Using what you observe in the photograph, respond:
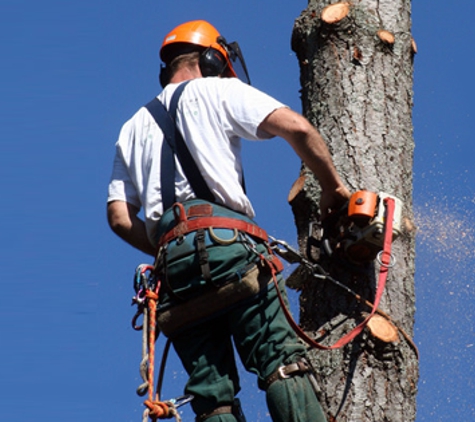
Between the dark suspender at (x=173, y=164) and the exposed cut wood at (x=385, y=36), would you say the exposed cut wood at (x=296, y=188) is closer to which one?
the dark suspender at (x=173, y=164)

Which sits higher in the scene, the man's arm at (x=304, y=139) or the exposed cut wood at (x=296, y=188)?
the exposed cut wood at (x=296, y=188)

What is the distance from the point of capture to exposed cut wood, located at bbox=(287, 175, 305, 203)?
5.04m

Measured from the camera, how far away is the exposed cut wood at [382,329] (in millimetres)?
4574

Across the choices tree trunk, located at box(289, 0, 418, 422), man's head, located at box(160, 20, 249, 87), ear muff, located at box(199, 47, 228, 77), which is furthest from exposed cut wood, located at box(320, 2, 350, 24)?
ear muff, located at box(199, 47, 228, 77)

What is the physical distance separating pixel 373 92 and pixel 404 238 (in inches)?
28.7

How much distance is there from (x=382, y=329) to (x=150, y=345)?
1.02 meters

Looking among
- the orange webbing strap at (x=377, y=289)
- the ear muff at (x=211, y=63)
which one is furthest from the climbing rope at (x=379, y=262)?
the ear muff at (x=211, y=63)

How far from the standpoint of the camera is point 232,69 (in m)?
5.19

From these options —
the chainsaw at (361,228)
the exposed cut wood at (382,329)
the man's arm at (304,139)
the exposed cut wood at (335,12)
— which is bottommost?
the exposed cut wood at (382,329)

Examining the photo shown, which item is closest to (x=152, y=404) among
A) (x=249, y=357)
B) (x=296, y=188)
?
(x=249, y=357)

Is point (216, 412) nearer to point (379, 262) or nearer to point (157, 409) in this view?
point (157, 409)

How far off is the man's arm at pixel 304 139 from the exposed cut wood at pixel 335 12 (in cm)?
99

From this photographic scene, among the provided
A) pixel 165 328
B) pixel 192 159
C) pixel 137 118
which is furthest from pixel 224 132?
pixel 165 328

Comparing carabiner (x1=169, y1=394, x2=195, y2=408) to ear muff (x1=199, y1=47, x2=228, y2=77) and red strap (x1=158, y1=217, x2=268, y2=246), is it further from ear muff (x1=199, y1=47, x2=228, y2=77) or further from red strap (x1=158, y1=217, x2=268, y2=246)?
ear muff (x1=199, y1=47, x2=228, y2=77)
